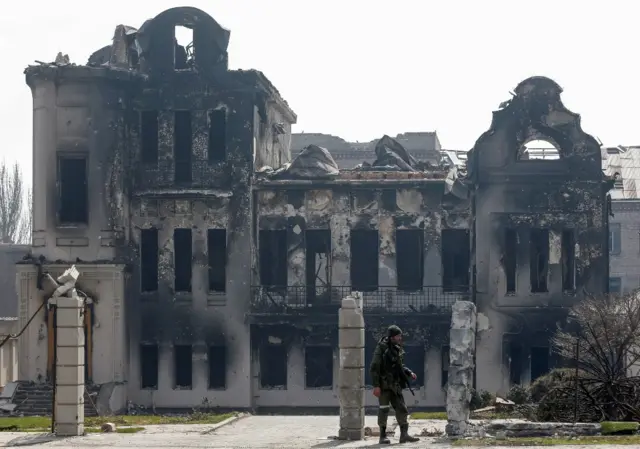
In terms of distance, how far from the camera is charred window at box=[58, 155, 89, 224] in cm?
4634

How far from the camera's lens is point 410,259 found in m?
47.9

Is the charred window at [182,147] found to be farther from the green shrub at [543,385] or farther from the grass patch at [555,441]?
the grass patch at [555,441]

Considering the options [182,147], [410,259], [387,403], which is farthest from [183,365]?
[387,403]

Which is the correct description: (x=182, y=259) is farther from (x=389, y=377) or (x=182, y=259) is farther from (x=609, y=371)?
(x=389, y=377)

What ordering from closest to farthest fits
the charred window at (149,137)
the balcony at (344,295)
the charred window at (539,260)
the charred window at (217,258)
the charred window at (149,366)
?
the charred window at (539,260), the charred window at (149,366), the balcony at (344,295), the charred window at (217,258), the charred window at (149,137)

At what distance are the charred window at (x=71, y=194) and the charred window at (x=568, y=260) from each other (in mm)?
14791

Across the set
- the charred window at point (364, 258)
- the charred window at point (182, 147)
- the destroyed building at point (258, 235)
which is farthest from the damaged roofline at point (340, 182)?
the charred window at point (182, 147)

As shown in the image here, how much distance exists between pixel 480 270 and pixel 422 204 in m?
2.82

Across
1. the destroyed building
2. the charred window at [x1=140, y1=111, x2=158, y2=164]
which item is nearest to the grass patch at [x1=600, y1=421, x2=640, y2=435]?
the destroyed building

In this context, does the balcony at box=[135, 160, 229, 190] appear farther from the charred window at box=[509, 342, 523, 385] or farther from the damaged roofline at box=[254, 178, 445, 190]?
the charred window at box=[509, 342, 523, 385]

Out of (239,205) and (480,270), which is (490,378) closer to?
(480,270)

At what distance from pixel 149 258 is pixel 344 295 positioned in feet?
20.6

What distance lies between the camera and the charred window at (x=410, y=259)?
47750 mm

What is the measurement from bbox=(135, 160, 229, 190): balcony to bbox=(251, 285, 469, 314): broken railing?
12.0 ft
